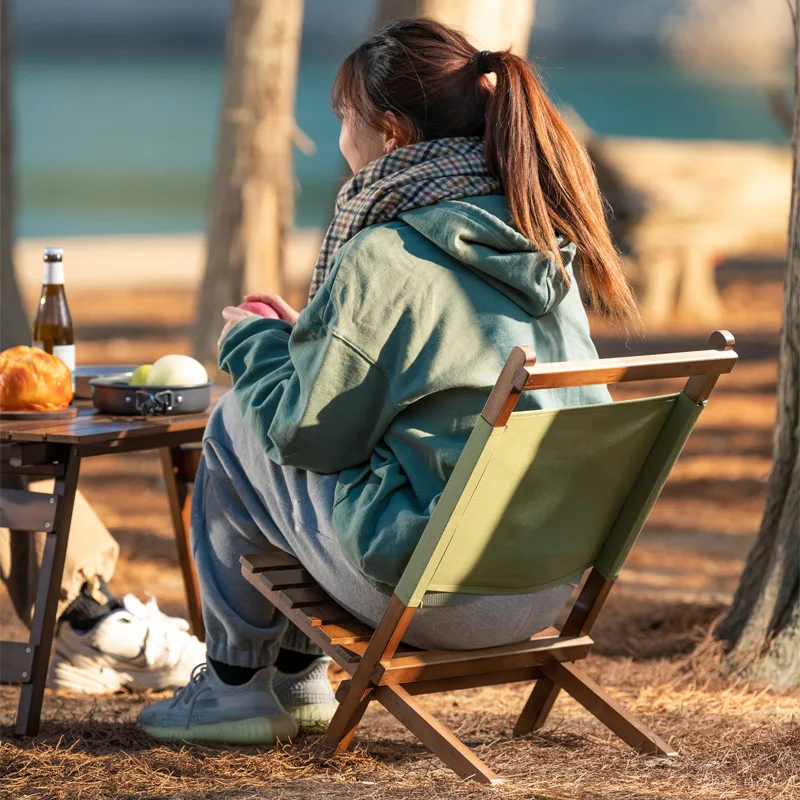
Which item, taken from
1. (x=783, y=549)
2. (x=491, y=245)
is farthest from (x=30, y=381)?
(x=783, y=549)

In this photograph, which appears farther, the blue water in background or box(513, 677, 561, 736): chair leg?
the blue water in background

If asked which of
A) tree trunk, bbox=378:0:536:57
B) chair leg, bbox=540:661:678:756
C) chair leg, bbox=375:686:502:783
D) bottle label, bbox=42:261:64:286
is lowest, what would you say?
chair leg, bbox=540:661:678:756

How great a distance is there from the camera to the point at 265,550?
267cm

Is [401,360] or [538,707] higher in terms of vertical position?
[401,360]

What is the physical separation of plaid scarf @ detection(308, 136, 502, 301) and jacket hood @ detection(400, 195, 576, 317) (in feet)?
0.09

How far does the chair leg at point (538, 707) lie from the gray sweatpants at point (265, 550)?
0.23 meters

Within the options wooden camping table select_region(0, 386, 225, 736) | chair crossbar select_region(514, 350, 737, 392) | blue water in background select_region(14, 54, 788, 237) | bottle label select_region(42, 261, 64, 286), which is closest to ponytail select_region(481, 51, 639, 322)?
chair crossbar select_region(514, 350, 737, 392)

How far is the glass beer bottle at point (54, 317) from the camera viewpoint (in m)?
3.12

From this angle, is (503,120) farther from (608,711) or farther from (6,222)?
(6,222)

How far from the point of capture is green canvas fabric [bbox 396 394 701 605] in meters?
2.23

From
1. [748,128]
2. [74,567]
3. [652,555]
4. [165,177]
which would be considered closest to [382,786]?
[74,567]

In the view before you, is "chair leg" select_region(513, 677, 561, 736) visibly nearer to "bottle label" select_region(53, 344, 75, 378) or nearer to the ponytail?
the ponytail

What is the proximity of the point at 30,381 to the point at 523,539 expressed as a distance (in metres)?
1.25

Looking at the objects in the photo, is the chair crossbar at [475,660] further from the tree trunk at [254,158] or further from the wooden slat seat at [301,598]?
the tree trunk at [254,158]
